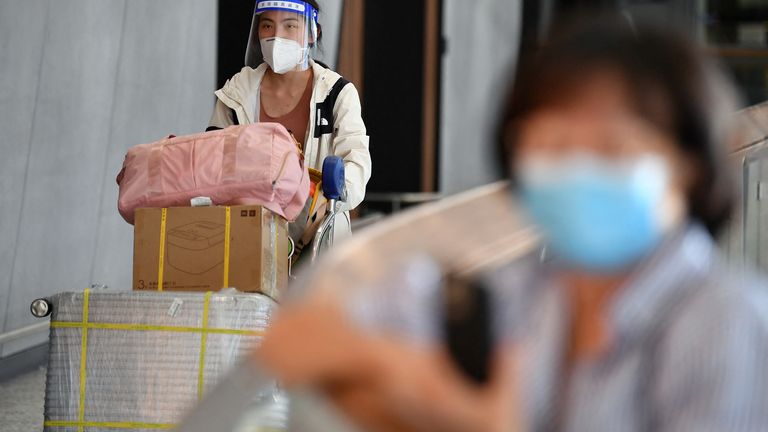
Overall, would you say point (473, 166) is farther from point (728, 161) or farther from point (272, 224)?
point (728, 161)

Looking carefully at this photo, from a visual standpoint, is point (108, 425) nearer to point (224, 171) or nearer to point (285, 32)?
point (224, 171)

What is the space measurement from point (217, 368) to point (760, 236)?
2.25m

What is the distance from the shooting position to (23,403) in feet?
16.2

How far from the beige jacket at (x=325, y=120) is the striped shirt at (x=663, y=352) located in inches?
107

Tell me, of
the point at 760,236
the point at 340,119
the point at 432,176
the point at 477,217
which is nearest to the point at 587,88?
the point at 477,217

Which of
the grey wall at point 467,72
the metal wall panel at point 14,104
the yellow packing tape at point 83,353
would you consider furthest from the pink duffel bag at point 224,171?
the grey wall at point 467,72

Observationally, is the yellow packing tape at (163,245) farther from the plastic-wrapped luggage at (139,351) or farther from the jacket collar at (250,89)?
the jacket collar at (250,89)

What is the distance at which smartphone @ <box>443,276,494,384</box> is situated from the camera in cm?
91

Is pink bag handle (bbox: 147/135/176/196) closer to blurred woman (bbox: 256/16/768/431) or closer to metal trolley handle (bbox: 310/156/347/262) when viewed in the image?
metal trolley handle (bbox: 310/156/347/262)

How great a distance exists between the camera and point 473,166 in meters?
15.7

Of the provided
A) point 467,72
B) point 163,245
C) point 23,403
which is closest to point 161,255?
point 163,245

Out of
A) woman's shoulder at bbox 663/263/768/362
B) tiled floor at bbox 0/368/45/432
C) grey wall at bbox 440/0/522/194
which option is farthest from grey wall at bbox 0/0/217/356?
grey wall at bbox 440/0/522/194

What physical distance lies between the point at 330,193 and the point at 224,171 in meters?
0.36

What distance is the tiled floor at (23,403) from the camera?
456cm
